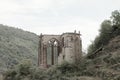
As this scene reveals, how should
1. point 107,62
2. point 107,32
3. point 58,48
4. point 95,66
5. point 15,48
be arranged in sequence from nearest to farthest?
point 107,62 < point 95,66 < point 107,32 < point 58,48 < point 15,48

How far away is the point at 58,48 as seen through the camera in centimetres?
4831

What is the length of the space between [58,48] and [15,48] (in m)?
46.5

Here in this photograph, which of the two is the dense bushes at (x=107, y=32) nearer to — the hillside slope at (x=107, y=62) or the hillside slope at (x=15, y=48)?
the hillside slope at (x=107, y=62)

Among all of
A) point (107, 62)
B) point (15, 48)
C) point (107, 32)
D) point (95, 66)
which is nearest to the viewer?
point (107, 62)

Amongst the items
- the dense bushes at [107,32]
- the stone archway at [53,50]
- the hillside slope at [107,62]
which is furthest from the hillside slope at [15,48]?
the hillside slope at [107,62]

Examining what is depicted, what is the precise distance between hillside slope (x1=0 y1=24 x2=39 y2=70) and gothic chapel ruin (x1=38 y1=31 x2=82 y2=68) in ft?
85.1

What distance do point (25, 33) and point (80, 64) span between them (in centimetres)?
8502

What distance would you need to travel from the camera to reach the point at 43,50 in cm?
4797

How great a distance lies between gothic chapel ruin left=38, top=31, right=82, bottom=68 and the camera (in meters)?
44.8

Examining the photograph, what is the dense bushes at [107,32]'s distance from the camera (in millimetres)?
43909

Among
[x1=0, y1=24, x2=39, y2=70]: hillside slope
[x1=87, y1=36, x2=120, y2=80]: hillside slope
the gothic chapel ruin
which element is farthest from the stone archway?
[x1=0, y1=24, x2=39, y2=70]: hillside slope

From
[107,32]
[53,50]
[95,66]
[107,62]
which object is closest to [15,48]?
[53,50]

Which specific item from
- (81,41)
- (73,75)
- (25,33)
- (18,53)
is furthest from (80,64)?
(25,33)

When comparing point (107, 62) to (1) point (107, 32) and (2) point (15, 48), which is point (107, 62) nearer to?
(1) point (107, 32)
